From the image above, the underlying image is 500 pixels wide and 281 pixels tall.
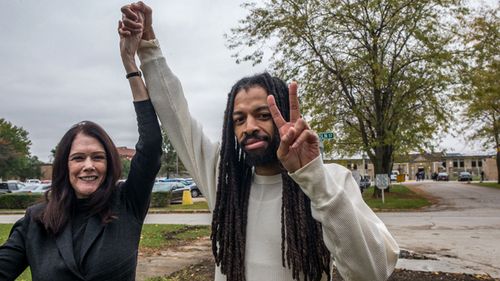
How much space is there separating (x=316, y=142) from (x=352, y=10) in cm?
1806

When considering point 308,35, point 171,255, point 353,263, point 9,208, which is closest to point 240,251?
point 353,263

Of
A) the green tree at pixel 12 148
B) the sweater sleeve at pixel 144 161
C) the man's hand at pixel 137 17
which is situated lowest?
the sweater sleeve at pixel 144 161

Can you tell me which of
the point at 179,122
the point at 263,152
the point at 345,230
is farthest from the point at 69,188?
the point at 345,230

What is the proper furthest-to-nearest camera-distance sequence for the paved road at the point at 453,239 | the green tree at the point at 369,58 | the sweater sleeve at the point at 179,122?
the green tree at the point at 369,58 < the paved road at the point at 453,239 < the sweater sleeve at the point at 179,122

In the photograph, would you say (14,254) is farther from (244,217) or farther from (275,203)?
(275,203)

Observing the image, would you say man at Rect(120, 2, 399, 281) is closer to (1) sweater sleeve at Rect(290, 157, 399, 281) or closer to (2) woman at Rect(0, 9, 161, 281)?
(1) sweater sleeve at Rect(290, 157, 399, 281)

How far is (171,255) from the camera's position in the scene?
7758mm

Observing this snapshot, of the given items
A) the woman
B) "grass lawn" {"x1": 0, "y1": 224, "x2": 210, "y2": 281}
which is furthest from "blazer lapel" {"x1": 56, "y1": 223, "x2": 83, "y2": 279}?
"grass lawn" {"x1": 0, "y1": 224, "x2": 210, "y2": 281}

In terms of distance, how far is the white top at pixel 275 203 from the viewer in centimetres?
133

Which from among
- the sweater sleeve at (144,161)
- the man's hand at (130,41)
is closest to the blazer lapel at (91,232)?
the sweater sleeve at (144,161)

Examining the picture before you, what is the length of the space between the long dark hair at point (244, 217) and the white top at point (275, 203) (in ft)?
0.14

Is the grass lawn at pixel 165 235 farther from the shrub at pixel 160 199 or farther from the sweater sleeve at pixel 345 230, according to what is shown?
the shrub at pixel 160 199

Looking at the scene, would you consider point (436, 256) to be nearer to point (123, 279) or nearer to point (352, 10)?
point (123, 279)

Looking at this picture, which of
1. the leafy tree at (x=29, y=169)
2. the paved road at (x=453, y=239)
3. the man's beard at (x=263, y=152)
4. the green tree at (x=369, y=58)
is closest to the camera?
the man's beard at (x=263, y=152)
